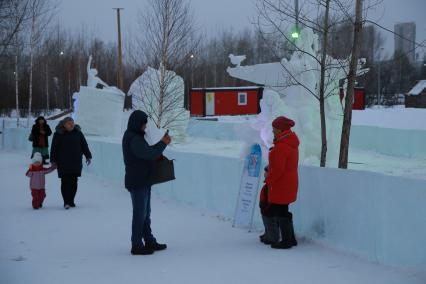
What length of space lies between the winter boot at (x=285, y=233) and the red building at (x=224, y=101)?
33338mm

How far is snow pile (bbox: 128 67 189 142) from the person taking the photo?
706 inches

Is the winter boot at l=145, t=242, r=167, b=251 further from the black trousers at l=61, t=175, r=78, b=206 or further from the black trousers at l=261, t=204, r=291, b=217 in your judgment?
the black trousers at l=61, t=175, r=78, b=206

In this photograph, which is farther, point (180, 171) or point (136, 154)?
point (180, 171)

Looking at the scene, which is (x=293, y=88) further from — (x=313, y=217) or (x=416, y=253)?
(x=416, y=253)

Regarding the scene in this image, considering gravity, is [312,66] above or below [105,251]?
above

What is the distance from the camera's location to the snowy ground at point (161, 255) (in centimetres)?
573

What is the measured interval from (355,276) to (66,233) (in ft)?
13.6

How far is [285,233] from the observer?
6.81 metres

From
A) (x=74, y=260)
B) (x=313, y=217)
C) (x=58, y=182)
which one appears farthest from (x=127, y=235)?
(x=58, y=182)

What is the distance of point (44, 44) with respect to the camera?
4953 cm

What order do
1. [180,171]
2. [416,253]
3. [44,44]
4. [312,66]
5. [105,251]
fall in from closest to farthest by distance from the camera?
[416,253], [105,251], [180,171], [312,66], [44,44]

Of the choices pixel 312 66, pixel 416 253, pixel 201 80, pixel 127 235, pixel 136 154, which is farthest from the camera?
pixel 201 80

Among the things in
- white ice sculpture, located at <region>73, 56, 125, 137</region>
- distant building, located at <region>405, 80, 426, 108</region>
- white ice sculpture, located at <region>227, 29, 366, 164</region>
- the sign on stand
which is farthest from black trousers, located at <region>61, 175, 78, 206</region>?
distant building, located at <region>405, 80, 426, 108</region>

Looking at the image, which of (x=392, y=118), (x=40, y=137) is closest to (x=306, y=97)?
(x=40, y=137)
